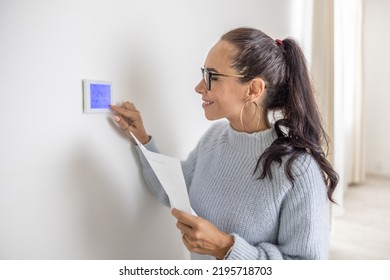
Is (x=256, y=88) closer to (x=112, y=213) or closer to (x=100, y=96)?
(x=100, y=96)

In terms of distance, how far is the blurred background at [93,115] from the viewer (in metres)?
0.59

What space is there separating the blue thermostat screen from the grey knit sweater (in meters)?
0.17

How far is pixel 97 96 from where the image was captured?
2.31 feet

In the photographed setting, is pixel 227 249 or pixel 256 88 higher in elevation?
pixel 256 88

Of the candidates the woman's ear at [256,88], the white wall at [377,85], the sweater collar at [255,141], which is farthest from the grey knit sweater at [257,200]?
the white wall at [377,85]

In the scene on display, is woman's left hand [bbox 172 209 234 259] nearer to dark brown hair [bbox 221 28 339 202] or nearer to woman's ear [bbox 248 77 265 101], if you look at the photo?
dark brown hair [bbox 221 28 339 202]

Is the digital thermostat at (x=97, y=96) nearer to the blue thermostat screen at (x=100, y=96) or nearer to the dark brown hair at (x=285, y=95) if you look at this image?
the blue thermostat screen at (x=100, y=96)

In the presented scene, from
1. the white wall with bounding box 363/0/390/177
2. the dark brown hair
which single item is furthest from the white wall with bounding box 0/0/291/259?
the white wall with bounding box 363/0/390/177

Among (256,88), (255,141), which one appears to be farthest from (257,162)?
(256,88)

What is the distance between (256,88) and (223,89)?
0.08 m
